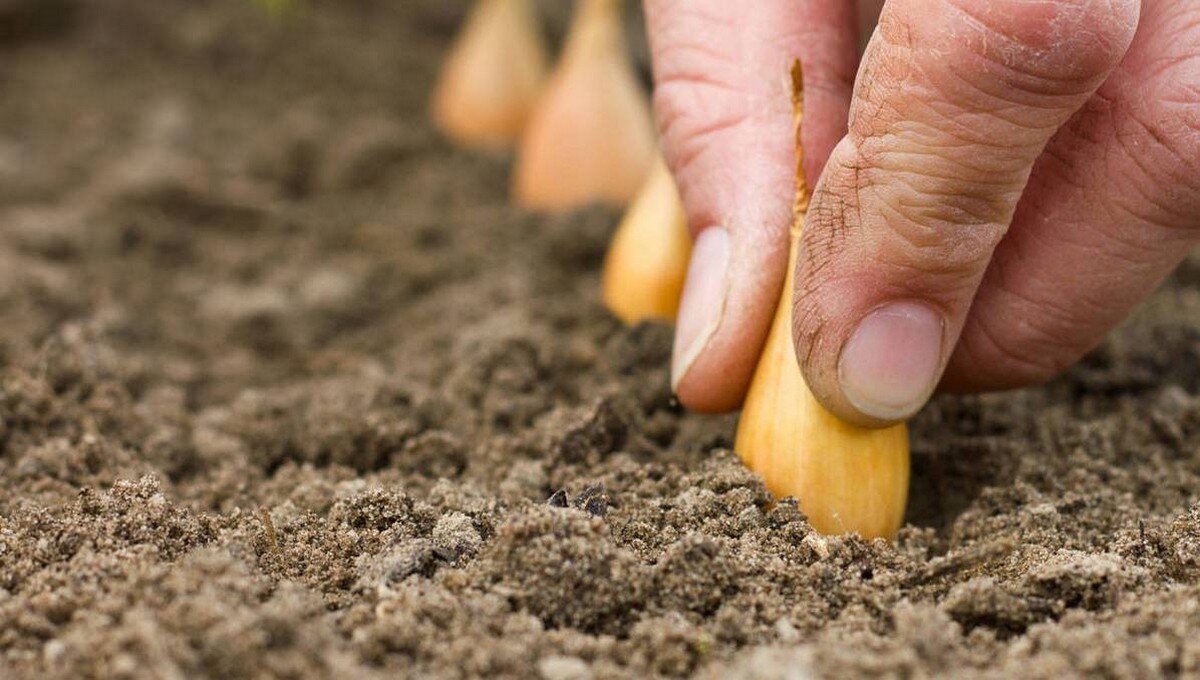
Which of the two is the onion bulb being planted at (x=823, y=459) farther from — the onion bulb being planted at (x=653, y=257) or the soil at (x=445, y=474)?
the onion bulb being planted at (x=653, y=257)

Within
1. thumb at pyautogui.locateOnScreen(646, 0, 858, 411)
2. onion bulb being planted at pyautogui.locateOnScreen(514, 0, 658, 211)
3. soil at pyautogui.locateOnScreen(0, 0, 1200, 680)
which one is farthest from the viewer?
onion bulb being planted at pyautogui.locateOnScreen(514, 0, 658, 211)

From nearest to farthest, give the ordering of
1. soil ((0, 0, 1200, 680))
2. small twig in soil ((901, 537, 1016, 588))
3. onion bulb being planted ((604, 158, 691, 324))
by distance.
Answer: soil ((0, 0, 1200, 680)) < small twig in soil ((901, 537, 1016, 588)) < onion bulb being planted ((604, 158, 691, 324))

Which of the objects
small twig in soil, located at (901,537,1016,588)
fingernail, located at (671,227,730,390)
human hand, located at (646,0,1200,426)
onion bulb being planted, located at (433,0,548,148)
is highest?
human hand, located at (646,0,1200,426)

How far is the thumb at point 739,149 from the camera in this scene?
1.16m

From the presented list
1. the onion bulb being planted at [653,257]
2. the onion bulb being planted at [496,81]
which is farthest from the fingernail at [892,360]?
the onion bulb being planted at [496,81]

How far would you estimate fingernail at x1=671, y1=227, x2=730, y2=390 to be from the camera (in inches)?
46.3

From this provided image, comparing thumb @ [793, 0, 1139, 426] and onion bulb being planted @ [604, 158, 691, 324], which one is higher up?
thumb @ [793, 0, 1139, 426]

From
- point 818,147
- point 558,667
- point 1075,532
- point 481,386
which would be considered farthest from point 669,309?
point 558,667

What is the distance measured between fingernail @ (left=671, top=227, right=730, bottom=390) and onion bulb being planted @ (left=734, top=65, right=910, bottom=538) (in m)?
0.09

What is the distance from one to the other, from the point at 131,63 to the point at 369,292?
1.29 metres

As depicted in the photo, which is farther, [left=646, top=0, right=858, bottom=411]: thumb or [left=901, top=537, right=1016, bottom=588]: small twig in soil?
[left=646, top=0, right=858, bottom=411]: thumb

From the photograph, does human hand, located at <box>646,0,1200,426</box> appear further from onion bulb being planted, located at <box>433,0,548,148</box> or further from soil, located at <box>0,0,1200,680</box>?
onion bulb being planted, located at <box>433,0,548,148</box>

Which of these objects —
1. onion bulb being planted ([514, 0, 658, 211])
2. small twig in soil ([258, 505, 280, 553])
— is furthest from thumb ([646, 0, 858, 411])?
onion bulb being planted ([514, 0, 658, 211])

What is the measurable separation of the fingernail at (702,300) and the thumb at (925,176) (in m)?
0.12
